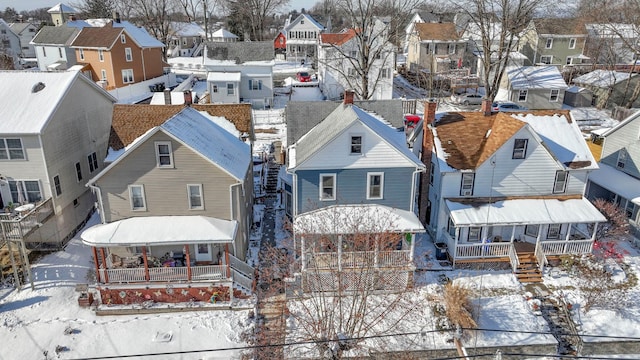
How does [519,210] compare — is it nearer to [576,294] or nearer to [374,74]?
[576,294]

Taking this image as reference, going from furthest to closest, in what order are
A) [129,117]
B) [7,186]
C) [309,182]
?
[129,117] → [7,186] → [309,182]

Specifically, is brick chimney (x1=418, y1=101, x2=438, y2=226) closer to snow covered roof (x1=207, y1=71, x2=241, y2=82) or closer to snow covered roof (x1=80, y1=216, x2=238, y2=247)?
snow covered roof (x1=80, y1=216, x2=238, y2=247)

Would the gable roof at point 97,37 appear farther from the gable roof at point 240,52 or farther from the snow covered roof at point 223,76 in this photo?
the snow covered roof at point 223,76

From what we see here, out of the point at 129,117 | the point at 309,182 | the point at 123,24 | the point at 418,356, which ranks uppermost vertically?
the point at 123,24

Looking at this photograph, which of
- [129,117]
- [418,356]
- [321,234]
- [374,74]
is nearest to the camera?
[418,356]

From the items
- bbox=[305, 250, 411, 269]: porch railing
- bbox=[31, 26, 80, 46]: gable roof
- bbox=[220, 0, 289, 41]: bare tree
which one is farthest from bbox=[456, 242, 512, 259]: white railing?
bbox=[220, 0, 289, 41]: bare tree

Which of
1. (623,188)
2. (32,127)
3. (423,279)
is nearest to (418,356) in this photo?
(423,279)
